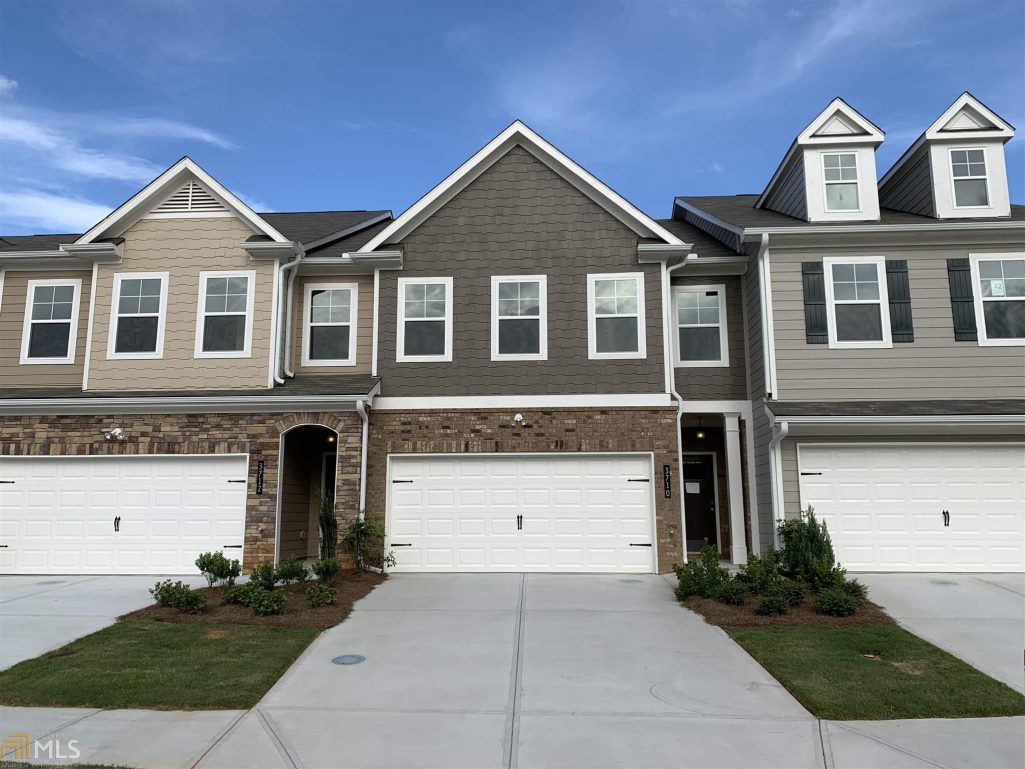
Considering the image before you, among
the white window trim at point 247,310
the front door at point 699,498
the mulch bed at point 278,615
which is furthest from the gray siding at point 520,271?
the mulch bed at point 278,615

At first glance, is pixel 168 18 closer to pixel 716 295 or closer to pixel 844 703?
pixel 716 295

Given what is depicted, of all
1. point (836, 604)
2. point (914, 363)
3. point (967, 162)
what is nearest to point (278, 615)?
point (836, 604)

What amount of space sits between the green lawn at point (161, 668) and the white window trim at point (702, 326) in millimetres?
8512

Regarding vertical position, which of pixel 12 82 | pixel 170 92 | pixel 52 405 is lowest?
pixel 52 405

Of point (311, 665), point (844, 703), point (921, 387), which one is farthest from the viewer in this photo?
point (921, 387)

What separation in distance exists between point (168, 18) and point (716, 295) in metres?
11.5

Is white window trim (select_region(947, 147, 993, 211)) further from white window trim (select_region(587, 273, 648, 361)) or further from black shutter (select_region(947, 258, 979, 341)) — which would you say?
white window trim (select_region(587, 273, 648, 361))

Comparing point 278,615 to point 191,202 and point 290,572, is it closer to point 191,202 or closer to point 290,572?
point 290,572

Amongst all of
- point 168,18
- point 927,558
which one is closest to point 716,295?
point 927,558

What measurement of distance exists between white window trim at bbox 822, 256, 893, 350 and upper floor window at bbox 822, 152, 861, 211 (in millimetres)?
1165

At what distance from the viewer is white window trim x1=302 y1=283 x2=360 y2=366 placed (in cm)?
1405

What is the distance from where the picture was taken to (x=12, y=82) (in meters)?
12.1

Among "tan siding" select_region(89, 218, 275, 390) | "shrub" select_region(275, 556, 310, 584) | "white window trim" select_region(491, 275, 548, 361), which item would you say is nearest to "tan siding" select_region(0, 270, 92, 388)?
"tan siding" select_region(89, 218, 275, 390)

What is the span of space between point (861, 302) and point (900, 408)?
2.01 metres
